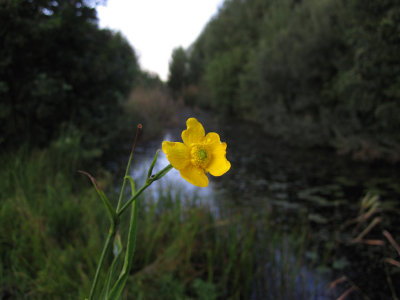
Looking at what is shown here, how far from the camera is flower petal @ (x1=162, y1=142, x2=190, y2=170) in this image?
557 mm

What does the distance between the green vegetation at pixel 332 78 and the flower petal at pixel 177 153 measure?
7245mm

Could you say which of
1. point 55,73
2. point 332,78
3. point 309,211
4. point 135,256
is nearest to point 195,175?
point 135,256

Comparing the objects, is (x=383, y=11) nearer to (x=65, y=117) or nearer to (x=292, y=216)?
(x=292, y=216)

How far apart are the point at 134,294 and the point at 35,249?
0.72 metres

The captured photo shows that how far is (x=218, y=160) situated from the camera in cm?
62

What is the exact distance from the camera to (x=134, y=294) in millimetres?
1967

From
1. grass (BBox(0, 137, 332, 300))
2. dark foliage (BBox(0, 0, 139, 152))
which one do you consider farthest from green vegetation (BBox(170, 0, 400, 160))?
dark foliage (BBox(0, 0, 139, 152))

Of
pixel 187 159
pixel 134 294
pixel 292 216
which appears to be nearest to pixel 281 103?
pixel 292 216

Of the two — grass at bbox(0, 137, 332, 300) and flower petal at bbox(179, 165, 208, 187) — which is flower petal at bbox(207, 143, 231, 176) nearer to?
flower petal at bbox(179, 165, 208, 187)

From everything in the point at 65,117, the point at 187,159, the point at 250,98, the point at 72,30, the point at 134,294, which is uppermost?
the point at 250,98

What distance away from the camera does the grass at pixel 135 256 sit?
188 cm

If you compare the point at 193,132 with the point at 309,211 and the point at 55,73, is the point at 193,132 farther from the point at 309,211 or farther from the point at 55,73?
the point at 309,211

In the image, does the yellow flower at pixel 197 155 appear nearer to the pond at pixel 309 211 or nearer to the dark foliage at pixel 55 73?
the pond at pixel 309 211

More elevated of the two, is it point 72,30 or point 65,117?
point 72,30
